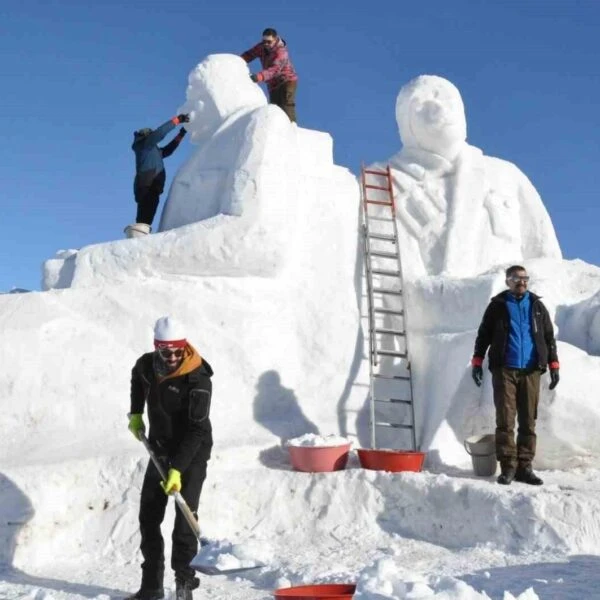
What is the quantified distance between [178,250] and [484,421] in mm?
2576

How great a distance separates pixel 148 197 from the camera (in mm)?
7840

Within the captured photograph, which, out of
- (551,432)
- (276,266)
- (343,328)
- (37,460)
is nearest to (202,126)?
(276,266)

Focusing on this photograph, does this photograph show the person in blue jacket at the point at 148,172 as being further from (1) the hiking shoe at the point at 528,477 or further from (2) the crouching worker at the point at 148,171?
(1) the hiking shoe at the point at 528,477

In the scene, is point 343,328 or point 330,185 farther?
Answer: point 330,185

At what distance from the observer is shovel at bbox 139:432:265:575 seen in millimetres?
3729

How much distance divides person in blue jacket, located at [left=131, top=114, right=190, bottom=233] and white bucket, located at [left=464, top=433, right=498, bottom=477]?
12.9ft

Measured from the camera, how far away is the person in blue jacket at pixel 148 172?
7727 millimetres

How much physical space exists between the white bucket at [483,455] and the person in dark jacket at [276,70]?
3970 mm

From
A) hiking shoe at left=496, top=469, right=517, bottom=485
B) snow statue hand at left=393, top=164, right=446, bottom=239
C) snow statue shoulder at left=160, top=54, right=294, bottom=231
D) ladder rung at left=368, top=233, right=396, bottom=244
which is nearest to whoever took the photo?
hiking shoe at left=496, top=469, right=517, bottom=485

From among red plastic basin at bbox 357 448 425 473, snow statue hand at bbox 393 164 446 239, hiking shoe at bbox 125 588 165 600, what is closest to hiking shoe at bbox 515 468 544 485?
red plastic basin at bbox 357 448 425 473

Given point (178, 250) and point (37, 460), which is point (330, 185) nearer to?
point (178, 250)

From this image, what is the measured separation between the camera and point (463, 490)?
4.88 m

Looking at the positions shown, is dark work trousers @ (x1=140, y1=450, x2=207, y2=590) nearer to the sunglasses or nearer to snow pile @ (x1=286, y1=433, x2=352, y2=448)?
the sunglasses

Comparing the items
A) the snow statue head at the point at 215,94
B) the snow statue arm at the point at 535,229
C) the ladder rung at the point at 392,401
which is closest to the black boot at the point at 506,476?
the ladder rung at the point at 392,401
